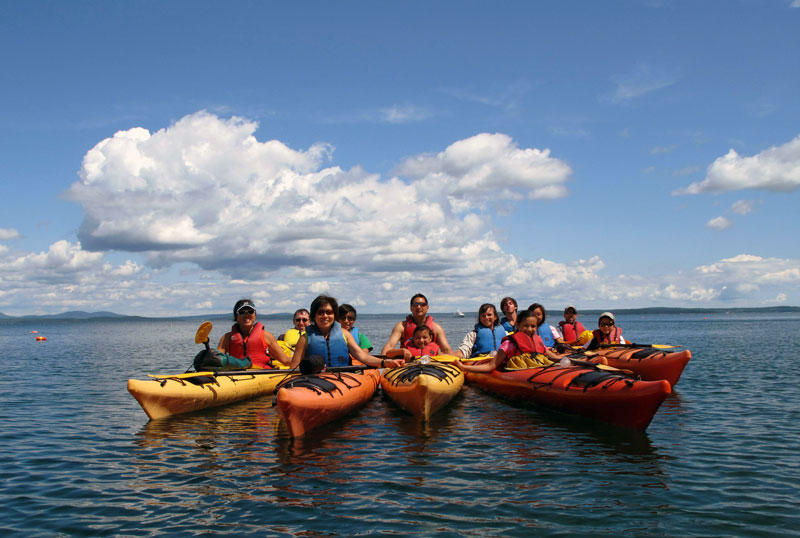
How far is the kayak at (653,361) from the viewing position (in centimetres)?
1329

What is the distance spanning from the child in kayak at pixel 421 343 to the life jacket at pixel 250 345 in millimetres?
3417

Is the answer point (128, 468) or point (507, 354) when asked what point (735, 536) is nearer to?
point (507, 354)

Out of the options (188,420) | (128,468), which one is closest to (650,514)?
(128,468)

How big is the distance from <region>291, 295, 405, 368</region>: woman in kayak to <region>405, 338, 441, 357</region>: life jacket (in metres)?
2.07

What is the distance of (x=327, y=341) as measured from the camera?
33.2ft

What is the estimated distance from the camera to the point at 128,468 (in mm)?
7379

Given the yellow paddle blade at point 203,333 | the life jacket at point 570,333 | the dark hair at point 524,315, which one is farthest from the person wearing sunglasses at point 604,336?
the yellow paddle blade at point 203,333

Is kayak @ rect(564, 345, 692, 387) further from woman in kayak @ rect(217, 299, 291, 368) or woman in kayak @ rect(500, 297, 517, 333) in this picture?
woman in kayak @ rect(217, 299, 291, 368)

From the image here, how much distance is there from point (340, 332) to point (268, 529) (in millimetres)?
5178

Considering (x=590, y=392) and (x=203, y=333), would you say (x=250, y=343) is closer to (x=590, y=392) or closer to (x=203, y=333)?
(x=203, y=333)

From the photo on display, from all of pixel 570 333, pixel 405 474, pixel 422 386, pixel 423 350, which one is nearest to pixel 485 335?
pixel 423 350

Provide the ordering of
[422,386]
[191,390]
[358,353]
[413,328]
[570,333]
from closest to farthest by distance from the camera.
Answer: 1. [422,386]
2. [358,353]
3. [191,390]
4. [413,328]
5. [570,333]

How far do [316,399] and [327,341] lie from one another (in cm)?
181

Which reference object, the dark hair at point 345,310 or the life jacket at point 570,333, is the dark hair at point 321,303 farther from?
the life jacket at point 570,333
